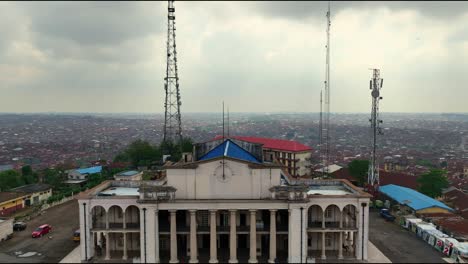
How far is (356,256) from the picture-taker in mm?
29312

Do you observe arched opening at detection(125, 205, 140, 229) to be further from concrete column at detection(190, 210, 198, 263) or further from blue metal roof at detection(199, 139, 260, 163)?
blue metal roof at detection(199, 139, 260, 163)

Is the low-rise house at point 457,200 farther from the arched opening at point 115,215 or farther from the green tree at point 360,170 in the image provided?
the arched opening at point 115,215

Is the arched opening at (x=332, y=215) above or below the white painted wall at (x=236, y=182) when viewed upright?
below

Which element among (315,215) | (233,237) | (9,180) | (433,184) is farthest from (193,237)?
(9,180)

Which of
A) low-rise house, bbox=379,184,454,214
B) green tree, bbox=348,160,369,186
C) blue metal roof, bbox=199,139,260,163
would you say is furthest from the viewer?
green tree, bbox=348,160,369,186

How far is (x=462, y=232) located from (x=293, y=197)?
18783mm

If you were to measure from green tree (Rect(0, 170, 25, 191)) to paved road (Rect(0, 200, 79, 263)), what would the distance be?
47.9ft

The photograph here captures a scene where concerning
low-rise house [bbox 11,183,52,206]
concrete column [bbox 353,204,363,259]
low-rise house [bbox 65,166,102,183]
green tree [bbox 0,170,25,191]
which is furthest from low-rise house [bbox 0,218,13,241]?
concrete column [bbox 353,204,363,259]

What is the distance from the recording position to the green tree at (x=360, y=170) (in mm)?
56875

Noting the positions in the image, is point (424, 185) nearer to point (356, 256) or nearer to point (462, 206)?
point (462, 206)

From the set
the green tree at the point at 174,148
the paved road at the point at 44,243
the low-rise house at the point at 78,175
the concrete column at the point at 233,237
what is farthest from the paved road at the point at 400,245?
the low-rise house at the point at 78,175

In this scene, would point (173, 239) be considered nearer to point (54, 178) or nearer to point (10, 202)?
point (10, 202)

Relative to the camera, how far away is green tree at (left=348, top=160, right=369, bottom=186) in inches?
2239

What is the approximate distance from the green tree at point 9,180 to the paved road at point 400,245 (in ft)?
162
